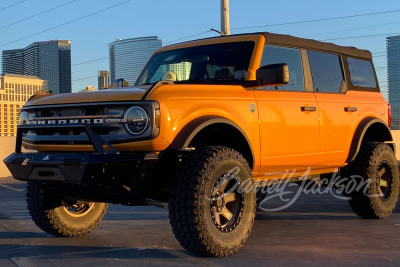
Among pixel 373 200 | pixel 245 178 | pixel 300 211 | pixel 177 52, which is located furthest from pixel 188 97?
pixel 300 211

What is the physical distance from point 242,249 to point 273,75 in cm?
163

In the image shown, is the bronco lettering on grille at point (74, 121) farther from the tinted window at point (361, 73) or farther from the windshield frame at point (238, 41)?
the tinted window at point (361, 73)

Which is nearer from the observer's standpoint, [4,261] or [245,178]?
[4,261]

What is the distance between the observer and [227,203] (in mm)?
5270

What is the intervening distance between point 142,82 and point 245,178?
2205 mm

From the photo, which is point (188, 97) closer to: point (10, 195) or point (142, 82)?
point (142, 82)

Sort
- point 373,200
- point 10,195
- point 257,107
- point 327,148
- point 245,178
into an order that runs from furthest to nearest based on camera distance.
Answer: point 10,195 → point 373,200 → point 327,148 → point 257,107 → point 245,178

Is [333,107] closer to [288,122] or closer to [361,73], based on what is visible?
[288,122]

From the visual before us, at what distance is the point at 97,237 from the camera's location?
6.18 m

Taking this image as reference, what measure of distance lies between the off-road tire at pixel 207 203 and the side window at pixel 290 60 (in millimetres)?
1425

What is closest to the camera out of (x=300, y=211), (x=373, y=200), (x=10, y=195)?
(x=373, y=200)

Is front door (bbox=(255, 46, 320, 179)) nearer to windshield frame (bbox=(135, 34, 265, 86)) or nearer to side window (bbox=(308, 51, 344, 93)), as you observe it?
windshield frame (bbox=(135, 34, 265, 86))

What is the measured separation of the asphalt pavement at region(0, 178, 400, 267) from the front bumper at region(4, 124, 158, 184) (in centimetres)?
71

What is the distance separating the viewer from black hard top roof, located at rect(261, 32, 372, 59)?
20.9 feet
